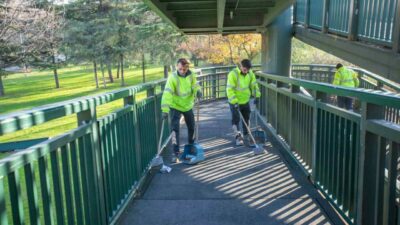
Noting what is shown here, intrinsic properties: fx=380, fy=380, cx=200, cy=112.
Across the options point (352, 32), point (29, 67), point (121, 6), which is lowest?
point (29, 67)

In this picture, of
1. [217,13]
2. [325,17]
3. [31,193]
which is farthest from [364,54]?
[31,193]

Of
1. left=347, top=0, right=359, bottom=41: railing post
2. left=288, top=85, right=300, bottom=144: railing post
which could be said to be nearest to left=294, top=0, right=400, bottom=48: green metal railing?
left=347, top=0, right=359, bottom=41: railing post

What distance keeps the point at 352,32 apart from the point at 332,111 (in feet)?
9.90

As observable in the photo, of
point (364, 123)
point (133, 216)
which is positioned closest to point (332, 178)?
point (364, 123)

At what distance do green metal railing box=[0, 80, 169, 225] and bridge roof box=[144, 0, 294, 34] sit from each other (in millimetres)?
3068

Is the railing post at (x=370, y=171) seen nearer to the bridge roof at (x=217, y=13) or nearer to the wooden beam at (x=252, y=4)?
the bridge roof at (x=217, y=13)

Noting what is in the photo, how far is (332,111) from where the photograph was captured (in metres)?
4.10

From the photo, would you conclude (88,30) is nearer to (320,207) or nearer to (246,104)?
(246,104)

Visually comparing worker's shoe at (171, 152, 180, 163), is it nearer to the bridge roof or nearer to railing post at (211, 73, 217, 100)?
the bridge roof

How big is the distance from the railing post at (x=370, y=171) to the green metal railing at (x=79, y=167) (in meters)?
2.32

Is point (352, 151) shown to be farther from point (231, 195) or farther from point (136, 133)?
point (136, 133)

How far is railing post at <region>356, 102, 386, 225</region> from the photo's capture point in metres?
3.01

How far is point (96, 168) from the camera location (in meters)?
3.46

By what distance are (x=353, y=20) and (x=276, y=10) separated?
219 cm
